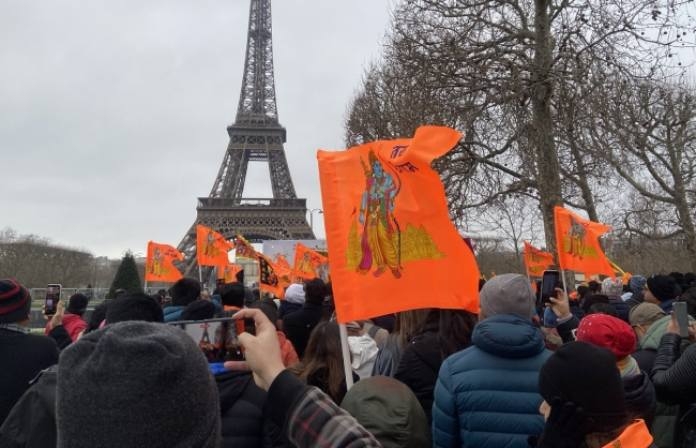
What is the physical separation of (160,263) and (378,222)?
34.5 ft

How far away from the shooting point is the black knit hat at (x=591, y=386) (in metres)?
1.69

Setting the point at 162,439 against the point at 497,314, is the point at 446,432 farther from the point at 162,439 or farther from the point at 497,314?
the point at 162,439

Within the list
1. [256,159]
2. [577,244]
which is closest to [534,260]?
[577,244]

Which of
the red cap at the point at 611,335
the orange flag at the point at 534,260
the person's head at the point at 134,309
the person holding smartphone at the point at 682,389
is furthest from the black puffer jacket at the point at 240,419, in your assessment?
the orange flag at the point at 534,260

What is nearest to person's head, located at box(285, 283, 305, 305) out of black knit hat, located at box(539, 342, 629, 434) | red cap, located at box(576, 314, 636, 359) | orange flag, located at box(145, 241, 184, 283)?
red cap, located at box(576, 314, 636, 359)

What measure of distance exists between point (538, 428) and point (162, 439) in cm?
188

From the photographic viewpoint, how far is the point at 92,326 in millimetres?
4492

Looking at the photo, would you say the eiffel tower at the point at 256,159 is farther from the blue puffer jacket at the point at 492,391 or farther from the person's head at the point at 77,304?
the blue puffer jacket at the point at 492,391

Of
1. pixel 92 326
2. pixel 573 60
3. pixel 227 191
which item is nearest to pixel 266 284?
pixel 92 326

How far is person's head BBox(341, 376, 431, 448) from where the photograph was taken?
2098mm

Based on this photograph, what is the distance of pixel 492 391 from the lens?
2.49m

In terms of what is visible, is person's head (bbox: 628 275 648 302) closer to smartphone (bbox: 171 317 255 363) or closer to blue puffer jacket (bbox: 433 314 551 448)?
blue puffer jacket (bbox: 433 314 551 448)

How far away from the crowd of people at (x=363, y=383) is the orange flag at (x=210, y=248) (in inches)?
309

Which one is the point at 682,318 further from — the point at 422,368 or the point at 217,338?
the point at 217,338
